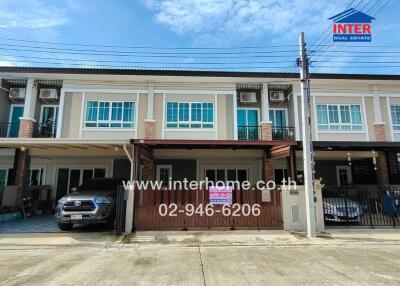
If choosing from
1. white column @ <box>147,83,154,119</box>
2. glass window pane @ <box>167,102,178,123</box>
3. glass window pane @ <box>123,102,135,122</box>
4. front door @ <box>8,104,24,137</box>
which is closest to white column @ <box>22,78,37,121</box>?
front door @ <box>8,104,24,137</box>

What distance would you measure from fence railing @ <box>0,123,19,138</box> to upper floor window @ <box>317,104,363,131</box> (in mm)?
16165

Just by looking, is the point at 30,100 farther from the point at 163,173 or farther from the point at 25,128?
the point at 163,173

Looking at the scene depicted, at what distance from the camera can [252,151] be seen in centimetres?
1402

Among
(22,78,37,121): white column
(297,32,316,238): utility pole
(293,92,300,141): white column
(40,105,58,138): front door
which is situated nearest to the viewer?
(297,32,316,238): utility pole

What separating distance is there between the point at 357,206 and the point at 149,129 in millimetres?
9516

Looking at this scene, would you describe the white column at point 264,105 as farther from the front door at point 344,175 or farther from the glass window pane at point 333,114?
the front door at point 344,175

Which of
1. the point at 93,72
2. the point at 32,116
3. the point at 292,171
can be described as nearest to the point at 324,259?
the point at 292,171

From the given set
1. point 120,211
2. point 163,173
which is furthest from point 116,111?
point 120,211

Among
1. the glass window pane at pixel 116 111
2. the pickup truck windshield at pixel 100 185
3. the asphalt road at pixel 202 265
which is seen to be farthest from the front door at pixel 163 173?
the asphalt road at pixel 202 265

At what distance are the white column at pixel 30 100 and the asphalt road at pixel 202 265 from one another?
8152 mm

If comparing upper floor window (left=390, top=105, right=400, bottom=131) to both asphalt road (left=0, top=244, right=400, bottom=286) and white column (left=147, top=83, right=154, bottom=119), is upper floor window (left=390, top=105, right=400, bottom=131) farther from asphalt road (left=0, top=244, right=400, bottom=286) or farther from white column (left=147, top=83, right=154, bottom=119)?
white column (left=147, top=83, right=154, bottom=119)

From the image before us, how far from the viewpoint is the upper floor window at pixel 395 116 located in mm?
14461

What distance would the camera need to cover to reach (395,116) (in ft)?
48.1

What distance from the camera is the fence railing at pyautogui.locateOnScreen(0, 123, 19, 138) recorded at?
14461 millimetres
